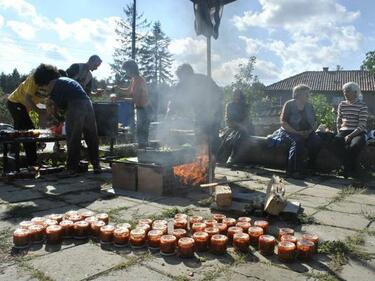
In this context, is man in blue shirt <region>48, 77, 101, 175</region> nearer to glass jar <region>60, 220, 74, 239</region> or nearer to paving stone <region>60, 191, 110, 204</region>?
paving stone <region>60, 191, 110, 204</region>

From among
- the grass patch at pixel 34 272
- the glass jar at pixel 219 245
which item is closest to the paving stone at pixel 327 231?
the glass jar at pixel 219 245

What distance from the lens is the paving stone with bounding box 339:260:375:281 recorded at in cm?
267

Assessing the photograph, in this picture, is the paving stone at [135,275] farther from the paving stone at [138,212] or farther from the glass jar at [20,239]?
the paving stone at [138,212]

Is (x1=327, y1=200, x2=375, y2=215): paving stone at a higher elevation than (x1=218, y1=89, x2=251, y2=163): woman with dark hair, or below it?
below

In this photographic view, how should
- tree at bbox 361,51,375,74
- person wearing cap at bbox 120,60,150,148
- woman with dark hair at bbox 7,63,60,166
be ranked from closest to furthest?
1. woman with dark hair at bbox 7,63,60,166
2. person wearing cap at bbox 120,60,150,148
3. tree at bbox 361,51,375,74

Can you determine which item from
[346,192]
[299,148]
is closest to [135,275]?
[346,192]

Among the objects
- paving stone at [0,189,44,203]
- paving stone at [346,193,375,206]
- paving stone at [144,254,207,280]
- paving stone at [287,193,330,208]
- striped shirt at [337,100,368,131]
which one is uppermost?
striped shirt at [337,100,368,131]

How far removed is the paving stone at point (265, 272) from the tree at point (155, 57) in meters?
44.1

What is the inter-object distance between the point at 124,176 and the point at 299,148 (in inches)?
127

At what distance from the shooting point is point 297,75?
59.4 m

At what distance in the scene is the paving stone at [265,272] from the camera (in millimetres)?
2650

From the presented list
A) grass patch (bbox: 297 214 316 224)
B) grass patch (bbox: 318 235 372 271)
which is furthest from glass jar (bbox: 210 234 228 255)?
grass patch (bbox: 297 214 316 224)

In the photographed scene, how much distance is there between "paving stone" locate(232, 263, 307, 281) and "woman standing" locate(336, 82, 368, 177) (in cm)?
450

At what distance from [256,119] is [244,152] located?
22.5ft
